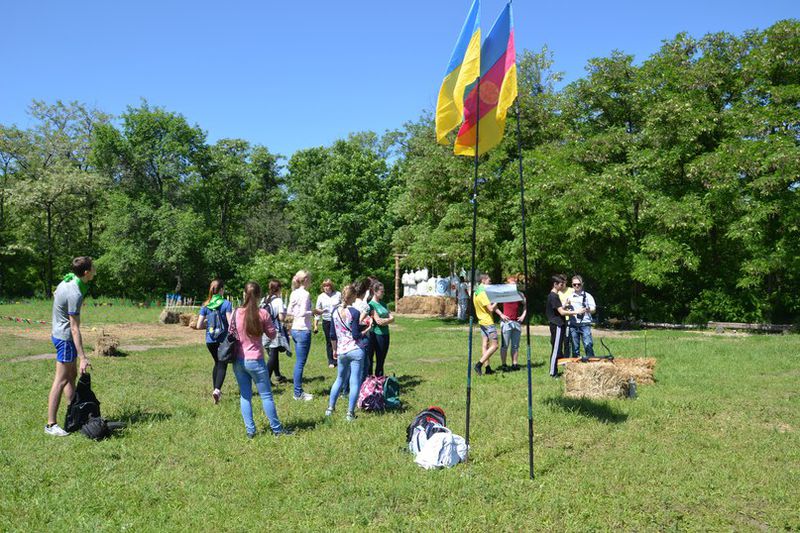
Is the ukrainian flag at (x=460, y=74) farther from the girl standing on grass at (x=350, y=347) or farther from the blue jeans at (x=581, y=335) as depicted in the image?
the blue jeans at (x=581, y=335)

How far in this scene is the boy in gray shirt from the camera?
6.58m

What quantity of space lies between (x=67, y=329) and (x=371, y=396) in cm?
365

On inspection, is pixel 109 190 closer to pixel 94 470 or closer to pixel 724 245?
pixel 724 245

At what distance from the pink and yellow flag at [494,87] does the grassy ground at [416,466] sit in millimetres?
3181

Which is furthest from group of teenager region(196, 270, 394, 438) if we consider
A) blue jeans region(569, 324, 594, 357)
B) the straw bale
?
the straw bale

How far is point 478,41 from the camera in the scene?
589cm

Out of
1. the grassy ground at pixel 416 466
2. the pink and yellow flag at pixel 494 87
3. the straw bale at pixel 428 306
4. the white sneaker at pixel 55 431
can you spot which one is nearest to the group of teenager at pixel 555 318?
the grassy ground at pixel 416 466

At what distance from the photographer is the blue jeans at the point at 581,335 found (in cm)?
1085

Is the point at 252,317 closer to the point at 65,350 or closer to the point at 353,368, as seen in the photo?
the point at 353,368

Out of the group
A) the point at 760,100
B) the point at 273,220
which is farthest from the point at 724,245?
the point at 273,220

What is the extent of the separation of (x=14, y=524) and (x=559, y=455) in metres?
4.66

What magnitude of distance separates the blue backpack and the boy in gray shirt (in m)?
1.63

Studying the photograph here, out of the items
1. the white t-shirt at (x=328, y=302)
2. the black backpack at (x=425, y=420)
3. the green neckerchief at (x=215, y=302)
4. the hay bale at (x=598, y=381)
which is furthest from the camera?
the white t-shirt at (x=328, y=302)

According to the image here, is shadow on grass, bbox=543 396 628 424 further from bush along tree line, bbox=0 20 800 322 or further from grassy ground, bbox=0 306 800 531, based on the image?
bush along tree line, bbox=0 20 800 322
